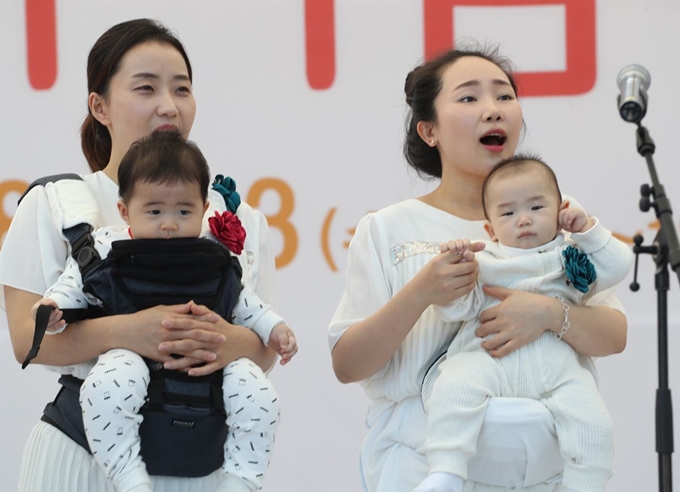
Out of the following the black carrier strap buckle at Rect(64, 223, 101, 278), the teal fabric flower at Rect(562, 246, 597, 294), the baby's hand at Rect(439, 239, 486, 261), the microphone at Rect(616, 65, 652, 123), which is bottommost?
the teal fabric flower at Rect(562, 246, 597, 294)

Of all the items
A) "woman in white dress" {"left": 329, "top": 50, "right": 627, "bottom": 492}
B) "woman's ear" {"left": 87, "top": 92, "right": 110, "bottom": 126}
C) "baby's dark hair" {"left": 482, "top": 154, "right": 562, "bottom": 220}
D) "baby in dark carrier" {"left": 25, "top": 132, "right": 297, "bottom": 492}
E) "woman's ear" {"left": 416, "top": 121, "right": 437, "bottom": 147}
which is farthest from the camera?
"woman's ear" {"left": 416, "top": 121, "right": 437, "bottom": 147}

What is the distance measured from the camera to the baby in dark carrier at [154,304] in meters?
2.08

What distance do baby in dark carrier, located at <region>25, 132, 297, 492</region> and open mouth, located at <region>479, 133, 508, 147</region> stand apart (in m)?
0.71

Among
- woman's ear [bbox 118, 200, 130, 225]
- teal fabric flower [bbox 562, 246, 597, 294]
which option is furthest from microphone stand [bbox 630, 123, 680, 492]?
woman's ear [bbox 118, 200, 130, 225]

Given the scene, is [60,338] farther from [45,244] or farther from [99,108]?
[99,108]

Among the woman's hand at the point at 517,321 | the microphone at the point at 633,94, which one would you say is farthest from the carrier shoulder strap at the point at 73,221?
the microphone at the point at 633,94

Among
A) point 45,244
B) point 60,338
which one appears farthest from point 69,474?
point 45,244

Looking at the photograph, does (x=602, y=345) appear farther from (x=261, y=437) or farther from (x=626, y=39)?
(x=626, y=39)

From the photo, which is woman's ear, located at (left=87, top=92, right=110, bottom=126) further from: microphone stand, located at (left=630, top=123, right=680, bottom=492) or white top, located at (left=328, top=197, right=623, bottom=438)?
microphone stand, located at (left=630, top=123, right=680, bottom=492)

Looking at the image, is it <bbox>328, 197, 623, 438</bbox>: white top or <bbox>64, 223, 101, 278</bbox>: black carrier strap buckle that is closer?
<bbox>64, 223, 101, 278</bbox>: black carrier strap buckle

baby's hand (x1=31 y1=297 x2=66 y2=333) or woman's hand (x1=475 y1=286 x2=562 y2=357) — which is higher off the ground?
baby's hand (x1=31 y1=297 x2=66 y2=333)

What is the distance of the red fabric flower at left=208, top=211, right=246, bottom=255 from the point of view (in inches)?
92.6

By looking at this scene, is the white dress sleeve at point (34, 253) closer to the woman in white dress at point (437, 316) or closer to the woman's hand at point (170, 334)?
the woman's hand at point (170, 334)

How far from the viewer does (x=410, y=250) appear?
2.54m
